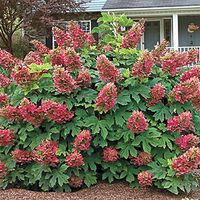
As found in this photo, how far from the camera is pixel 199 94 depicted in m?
4.87

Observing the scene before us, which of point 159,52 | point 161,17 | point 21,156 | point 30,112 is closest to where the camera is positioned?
point 30,112

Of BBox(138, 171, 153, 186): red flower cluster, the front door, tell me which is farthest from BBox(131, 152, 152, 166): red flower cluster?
the front door

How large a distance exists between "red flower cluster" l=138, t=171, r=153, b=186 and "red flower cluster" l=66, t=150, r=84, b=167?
64 centimetres

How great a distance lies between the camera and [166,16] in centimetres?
2067

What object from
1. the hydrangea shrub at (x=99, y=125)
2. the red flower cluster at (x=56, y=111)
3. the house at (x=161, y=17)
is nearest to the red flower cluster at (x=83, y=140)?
the hydrangea shrub at (x=99, y=125)

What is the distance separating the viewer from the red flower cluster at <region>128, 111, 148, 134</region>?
4.51 metres

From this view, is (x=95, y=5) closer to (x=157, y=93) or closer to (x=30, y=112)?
(x=157, y=93)

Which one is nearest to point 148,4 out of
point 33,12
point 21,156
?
point 33,12

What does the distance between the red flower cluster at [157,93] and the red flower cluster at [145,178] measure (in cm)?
81

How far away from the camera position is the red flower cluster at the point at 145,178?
4594mm

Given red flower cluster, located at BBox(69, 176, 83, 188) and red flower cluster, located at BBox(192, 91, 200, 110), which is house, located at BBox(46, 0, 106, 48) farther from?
red flower cluster, located at BBox(69, 176, 83, 188)

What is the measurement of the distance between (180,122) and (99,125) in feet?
2.85

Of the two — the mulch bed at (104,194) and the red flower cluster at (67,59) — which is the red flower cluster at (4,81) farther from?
the mulch bed at (104,194)

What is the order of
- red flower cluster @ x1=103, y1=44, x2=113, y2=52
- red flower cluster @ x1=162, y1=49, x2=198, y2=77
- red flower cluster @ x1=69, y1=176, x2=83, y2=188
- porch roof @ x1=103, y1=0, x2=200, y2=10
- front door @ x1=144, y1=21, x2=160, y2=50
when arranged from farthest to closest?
front door @ x1=144, y1=21, x2=160, y2=50 < porch roof @ x1=103, y1=0, x2=200, y2=10 < red flower cluster @ x1=103, y1=44, x2=113, y2=52 < red flower cluster @ x1=162, y1=49, x2=198, y2=77 < red flower cluster @ x1=69, y1=176, x2=83, y2=188
